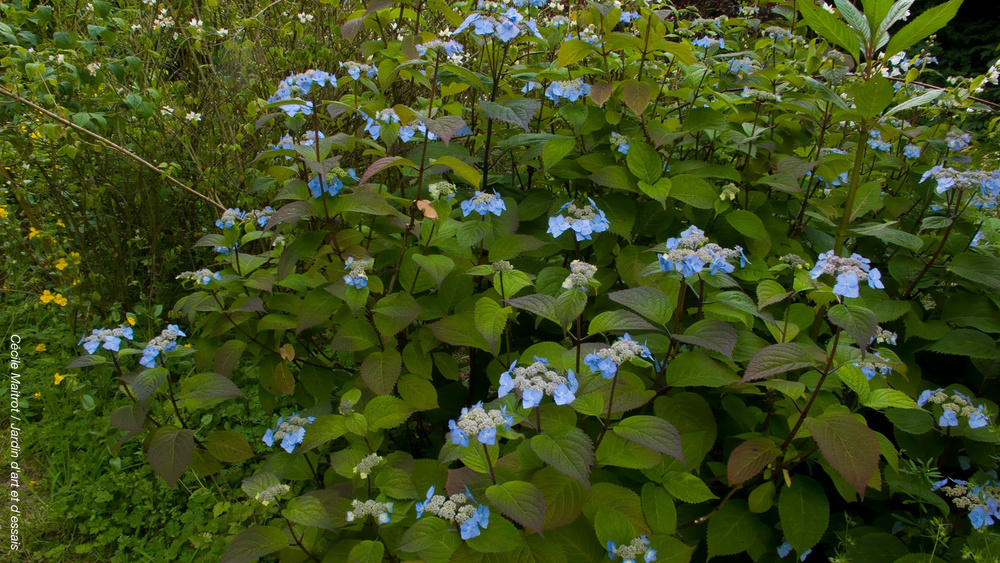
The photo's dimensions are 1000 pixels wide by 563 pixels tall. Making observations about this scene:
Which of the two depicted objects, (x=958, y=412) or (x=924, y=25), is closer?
(x=924, y=25)

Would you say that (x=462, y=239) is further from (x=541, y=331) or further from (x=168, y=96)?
(x=168, y=96)

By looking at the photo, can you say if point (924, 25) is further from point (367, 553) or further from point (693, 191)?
point (367, 553)

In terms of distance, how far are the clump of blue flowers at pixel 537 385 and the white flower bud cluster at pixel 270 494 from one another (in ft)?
2.04

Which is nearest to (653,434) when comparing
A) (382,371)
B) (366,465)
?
(366,465)

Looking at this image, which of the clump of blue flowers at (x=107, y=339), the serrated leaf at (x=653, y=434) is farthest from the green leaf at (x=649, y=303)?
the clump of blue flowers at (x=107, y=339)

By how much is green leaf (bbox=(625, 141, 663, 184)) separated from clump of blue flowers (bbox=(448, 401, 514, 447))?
3.03 feet

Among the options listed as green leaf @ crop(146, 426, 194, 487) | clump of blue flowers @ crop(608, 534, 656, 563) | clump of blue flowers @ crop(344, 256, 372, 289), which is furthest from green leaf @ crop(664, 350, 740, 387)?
green leaf @ crop(146, 426, 194, 487)

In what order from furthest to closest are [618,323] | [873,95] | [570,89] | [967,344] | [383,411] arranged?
[570,89] → [967,344] → [383,411] → [873,95] → [618,323]

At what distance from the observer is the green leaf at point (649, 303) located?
1395 millimetres

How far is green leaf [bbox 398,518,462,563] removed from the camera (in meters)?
1.23

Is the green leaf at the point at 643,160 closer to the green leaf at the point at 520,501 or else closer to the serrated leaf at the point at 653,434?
the serrated leaf at the point at 653,434

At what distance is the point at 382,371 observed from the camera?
5.49ft

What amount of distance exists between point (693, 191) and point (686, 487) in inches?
33.3

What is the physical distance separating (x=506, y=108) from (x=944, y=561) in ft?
5.46
